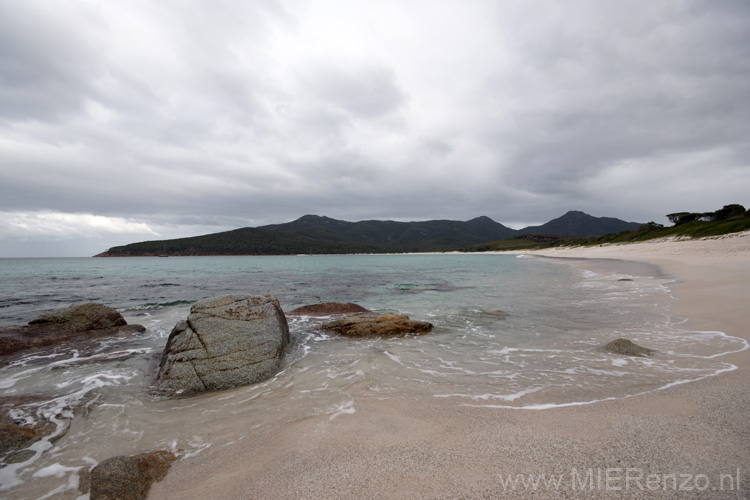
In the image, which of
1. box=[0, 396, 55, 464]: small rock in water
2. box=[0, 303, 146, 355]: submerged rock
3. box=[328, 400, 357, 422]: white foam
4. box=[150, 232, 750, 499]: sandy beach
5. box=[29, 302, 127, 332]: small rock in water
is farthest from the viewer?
box=[29, 302, 127, 332]: small rock in water

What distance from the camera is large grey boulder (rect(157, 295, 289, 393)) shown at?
6.59m

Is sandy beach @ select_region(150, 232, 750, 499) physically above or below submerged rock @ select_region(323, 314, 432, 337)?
above

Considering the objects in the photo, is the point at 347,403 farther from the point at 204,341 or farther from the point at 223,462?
the point at 204,341

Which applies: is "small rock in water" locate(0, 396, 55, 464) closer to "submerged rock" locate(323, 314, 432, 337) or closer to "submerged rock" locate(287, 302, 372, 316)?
"submerged rock" locate(323, 314, 432, 337)

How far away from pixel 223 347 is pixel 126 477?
3865 millimetres

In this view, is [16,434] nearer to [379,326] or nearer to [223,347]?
[223,347]

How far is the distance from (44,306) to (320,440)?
73.5ft

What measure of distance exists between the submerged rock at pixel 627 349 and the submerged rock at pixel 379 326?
16.4 feet

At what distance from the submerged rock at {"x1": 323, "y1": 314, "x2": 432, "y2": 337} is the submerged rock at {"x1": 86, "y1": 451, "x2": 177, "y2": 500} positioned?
268 inches

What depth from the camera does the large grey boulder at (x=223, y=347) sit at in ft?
21.6

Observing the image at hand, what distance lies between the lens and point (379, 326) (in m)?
10.4

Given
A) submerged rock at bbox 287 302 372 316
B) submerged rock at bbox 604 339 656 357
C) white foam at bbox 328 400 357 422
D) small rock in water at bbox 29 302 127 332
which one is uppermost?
small rock in water at bbox 29 302 127 332

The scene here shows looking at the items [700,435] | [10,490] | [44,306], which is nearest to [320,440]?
[10,490]

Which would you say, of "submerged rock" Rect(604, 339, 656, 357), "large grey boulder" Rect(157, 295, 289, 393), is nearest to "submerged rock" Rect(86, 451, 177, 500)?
"large grey boulder" Rect(157, 295, 289, 393)
